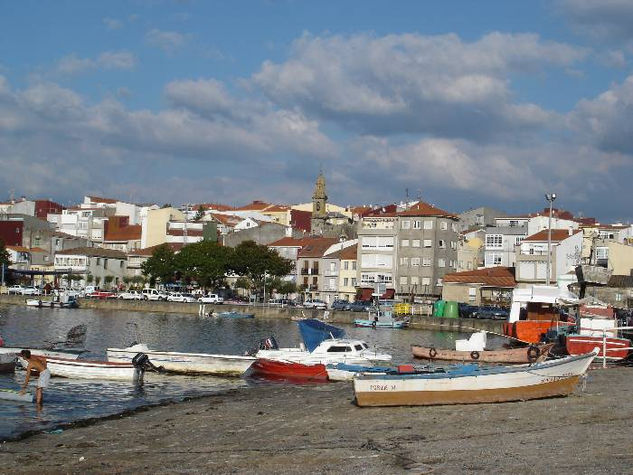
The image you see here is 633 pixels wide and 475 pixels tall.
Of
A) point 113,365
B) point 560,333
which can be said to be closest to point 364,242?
point 560,333

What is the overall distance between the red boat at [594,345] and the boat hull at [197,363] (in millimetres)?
14877

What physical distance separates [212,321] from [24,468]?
7138cm

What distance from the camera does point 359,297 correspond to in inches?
4638

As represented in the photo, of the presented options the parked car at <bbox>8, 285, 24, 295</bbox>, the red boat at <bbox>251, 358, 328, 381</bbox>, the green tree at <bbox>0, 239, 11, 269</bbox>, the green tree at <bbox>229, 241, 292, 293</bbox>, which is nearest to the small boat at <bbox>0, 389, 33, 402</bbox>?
the red boat at <bbox>251, 358, 328, 381</bbox>

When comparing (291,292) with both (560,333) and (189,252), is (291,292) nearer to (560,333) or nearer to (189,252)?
(189,252)

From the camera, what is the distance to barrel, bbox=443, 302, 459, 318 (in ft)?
314

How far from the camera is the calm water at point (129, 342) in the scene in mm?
30078

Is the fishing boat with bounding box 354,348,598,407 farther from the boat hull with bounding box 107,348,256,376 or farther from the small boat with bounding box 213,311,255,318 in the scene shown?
the small boat with bounding box 213,311,255,318

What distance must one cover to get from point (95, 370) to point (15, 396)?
6830mm

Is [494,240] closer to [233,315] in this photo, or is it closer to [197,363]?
[233,315]

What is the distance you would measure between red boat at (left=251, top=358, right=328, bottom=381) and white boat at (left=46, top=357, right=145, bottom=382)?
5545 millimetres

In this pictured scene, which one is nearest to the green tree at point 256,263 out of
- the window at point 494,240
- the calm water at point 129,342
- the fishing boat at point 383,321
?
the calm water at point 129,342

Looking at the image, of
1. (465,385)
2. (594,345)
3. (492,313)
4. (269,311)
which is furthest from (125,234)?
(465,385)

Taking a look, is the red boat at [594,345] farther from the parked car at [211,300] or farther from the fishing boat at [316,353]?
the parked car at [211,300]
